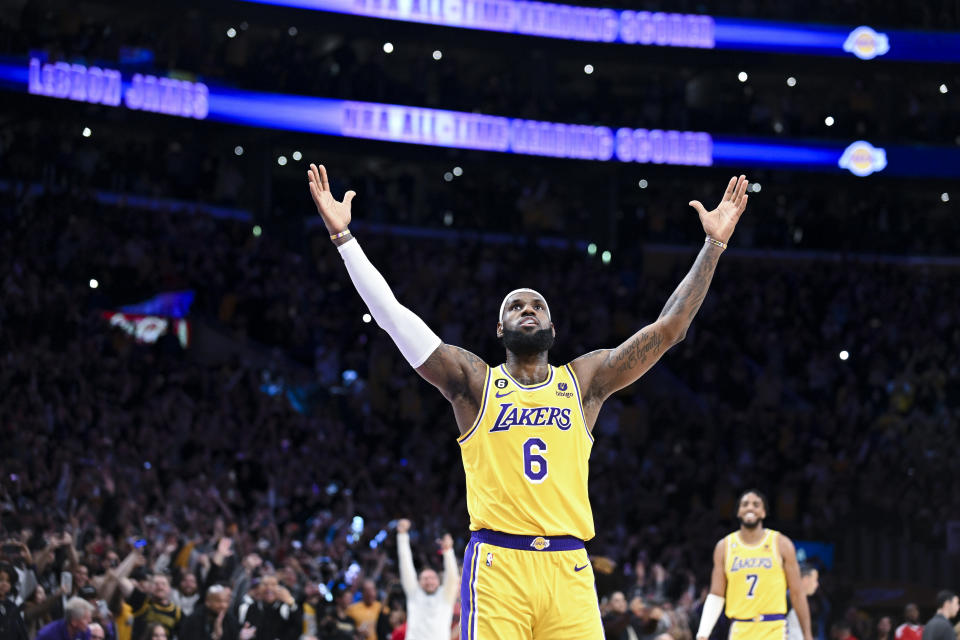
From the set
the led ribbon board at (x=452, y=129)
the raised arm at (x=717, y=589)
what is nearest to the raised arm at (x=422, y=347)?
the raised arm at (x=717, y=589)

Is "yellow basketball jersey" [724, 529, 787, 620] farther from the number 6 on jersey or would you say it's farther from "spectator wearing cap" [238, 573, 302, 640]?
the number 6 on jersey

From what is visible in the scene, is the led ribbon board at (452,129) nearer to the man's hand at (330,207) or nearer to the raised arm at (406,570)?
the raised arm at (406,570)

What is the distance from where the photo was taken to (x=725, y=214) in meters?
6.48

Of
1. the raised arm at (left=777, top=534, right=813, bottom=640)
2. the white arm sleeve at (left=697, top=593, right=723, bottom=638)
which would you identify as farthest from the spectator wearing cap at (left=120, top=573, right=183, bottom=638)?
the raised arm at (left=777, top=534, right=813, bottom=640)

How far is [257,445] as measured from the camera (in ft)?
72.3

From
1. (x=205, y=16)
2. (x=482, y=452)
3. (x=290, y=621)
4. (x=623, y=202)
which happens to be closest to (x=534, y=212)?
(x=623, y=202)

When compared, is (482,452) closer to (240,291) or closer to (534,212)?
(240,291)

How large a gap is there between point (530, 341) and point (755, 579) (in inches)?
251

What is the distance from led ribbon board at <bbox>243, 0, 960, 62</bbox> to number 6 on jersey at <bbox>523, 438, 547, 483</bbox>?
24.0 meters

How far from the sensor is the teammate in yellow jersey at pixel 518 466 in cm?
584

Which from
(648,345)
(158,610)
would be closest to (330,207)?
(648,345)

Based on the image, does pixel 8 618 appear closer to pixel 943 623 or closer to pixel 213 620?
pixel 213 620

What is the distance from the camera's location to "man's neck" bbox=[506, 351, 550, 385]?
20.1 ft

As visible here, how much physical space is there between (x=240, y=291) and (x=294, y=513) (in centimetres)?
608
